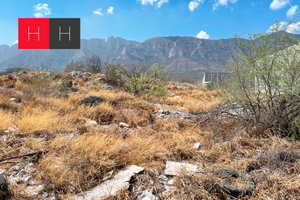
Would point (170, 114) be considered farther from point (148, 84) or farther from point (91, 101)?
point (148, 84)

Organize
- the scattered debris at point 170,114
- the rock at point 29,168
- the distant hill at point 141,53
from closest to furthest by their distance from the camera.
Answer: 1. the rock at point 29,168
2. the scattered debris at point 170,114
3. the distant hill at point 141,53

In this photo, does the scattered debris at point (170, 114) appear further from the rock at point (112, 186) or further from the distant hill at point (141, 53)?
the distant hill at point (141, 53)

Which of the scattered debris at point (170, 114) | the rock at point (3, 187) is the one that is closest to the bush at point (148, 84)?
the scattered debris at point (170, 114)

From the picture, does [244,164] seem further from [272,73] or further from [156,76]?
[156,76]

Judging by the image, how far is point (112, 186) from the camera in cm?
179

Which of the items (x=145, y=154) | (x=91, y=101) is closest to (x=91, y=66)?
(x=91, y=101)

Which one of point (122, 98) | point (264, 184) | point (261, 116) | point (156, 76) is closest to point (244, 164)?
point (264, 184)

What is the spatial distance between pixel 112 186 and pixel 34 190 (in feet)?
2.82

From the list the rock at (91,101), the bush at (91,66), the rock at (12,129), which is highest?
the bush at (91,66)

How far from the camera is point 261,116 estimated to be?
3.21 meters

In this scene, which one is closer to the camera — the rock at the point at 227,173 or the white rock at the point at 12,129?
the rock at the point at 227,173

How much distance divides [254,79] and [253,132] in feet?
3.74

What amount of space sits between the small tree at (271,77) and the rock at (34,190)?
3630mm

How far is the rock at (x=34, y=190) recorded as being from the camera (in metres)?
1.74
